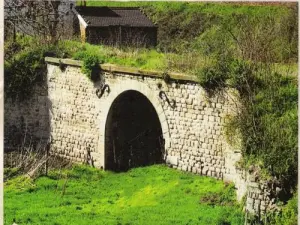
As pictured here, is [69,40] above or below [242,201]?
above

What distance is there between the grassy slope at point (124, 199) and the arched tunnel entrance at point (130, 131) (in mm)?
650

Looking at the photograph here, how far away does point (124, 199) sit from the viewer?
12.9 meters

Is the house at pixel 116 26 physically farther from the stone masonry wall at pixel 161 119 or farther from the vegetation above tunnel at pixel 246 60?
the stone masonry wall at pixel 161 119

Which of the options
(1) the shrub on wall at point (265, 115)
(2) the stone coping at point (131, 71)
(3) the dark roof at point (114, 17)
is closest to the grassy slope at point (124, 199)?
(1) the shrub on wall at point (265, 115)

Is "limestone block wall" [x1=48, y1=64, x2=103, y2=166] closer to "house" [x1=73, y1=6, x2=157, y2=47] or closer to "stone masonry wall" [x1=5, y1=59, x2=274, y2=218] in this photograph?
"stone masonry wall" [x1=5, y1=59, x2=274, y2=218]

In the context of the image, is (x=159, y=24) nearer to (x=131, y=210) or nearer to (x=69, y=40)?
(x=69, y=40)

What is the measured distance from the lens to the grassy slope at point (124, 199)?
11.6 m

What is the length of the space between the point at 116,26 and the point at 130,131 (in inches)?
109

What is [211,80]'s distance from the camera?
12766 millimetres

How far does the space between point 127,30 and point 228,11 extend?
3.83m

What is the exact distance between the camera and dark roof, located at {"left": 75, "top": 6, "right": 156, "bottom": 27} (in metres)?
16.3

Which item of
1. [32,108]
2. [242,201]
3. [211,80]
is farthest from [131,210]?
[32,108]

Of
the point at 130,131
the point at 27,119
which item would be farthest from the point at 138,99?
the point at 27,119

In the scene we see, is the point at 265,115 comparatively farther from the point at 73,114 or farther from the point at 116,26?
the point at 116,26
